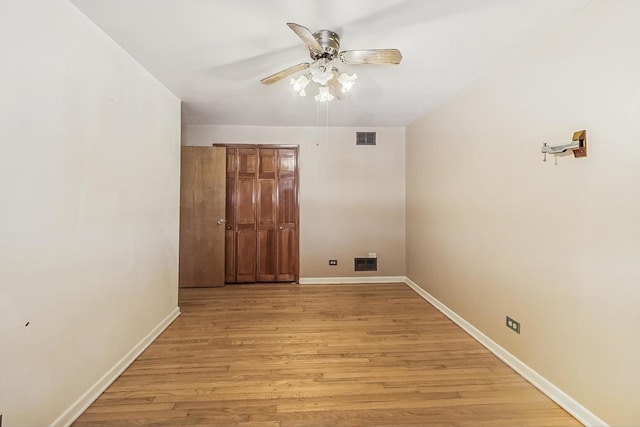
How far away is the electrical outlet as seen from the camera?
2154 mm

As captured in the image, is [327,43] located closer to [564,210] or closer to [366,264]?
[564,210]

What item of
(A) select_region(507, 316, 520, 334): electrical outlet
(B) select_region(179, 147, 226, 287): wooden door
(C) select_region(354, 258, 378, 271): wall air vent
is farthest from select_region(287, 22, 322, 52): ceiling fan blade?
(C) select_region(354, 258, 378, 271): wall air vent

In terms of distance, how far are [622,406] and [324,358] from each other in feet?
5.90

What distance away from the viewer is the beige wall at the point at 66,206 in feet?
4.28

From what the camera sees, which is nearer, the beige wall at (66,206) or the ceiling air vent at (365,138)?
the beige wall at (66,206)

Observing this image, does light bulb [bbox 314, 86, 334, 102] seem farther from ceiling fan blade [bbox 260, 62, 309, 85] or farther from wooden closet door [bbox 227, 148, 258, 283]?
wooden closet door [bbox 227, 148, 258, 283]

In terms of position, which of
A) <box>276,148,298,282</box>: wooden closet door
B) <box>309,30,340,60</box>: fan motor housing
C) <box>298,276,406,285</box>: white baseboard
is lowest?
<box>298,276,406,285</box>: white baseboard

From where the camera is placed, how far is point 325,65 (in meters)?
1.99

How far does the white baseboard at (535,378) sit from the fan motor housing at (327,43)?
2712mm

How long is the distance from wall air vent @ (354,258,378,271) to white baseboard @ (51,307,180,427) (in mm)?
2834

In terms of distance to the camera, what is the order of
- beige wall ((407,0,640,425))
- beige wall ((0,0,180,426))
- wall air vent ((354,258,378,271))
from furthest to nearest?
Answer: wall air vent ((354,258,378,271)) → beige wall ((407,0,640,425)) → beige wall ((0,0,180,426))

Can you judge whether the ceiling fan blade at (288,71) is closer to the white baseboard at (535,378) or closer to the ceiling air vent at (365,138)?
the ceiling air vent at (365,138)

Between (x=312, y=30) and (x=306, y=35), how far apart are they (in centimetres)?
35

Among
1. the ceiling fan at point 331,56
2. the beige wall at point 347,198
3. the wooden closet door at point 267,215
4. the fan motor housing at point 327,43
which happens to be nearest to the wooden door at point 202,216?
the wooden closet door at point 267,215
